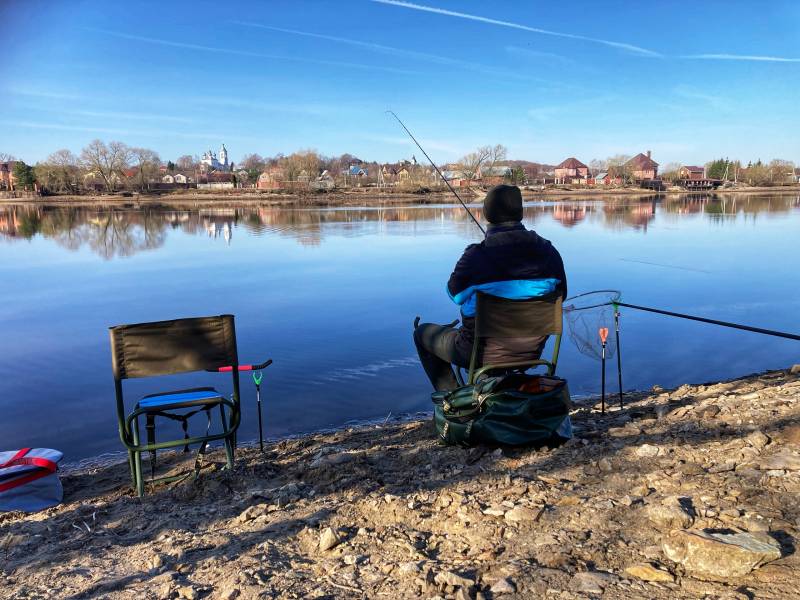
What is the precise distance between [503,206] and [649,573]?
2.21 metres

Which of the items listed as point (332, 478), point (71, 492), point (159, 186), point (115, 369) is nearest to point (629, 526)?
point (332, 478)

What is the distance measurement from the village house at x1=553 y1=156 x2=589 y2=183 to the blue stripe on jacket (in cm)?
13426

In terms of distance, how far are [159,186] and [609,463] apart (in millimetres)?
99562

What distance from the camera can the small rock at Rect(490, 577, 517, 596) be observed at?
2.05 metres

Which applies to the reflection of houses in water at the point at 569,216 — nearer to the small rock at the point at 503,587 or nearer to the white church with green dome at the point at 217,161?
the small rock at the point at 503,587

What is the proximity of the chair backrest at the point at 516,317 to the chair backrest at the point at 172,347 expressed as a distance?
4.89 ft

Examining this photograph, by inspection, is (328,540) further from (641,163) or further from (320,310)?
(641,163)

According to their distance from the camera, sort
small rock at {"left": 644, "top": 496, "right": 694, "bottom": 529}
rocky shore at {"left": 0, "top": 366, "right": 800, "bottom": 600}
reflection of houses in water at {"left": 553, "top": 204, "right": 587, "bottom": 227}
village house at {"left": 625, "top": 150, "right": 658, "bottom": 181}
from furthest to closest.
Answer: village house at {"left": 625, "top": 150, "right": 658, "bottom": 181}
reflection of houses in water at {"left": 553, "top": 204, "right": 587, "bottom": 227}
small rock at {"left": 644, "top": 496, "right": 694, "bottom": 529}
rocky shore at {"left": 0, "top": 366, "right": 800, "bottom": 600}

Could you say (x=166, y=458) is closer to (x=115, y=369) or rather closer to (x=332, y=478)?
(x=115, y=369)

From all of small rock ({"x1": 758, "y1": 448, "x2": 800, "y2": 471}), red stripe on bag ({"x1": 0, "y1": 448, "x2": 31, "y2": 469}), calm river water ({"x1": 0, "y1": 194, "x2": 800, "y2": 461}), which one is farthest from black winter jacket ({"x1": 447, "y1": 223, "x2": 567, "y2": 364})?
red stripe on bag ({"x1": 0, "y1": 448, "x2": 31, "y2": 469})

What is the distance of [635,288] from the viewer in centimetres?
1274

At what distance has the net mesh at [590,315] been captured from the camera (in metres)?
4.84

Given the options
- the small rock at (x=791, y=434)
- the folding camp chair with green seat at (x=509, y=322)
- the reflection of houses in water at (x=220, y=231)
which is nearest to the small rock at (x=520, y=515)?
the folding camp chair with green seat at (x=509, y=322)

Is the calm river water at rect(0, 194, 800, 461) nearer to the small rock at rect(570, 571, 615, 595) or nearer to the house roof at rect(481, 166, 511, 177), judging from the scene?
the small rock at rect(570, 571, 615, 595)
